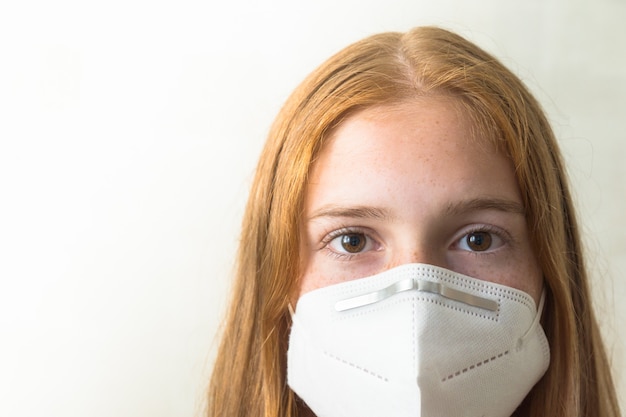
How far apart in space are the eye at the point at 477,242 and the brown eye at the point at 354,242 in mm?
170

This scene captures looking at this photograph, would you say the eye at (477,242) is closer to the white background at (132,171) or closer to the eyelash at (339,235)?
the eyelash at (339,235)

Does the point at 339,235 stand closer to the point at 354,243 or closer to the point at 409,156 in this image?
the point at 354,243

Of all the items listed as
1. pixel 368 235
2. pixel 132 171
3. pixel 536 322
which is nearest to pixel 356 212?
pixel 368 235

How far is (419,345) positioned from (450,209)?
0.78ft

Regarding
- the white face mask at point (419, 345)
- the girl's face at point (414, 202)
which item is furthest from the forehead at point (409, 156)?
the white face mask at point (419, 345)

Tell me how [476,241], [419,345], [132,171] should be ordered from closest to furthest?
[419,345] → [476,241] → [132,171]

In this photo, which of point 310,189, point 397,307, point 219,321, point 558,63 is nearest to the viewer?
point 397,307

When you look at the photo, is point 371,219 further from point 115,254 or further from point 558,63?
point 558,63

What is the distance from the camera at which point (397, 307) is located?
1461 millimetres

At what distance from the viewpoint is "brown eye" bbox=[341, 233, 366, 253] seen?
1.56m

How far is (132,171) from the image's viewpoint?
2.04 metres

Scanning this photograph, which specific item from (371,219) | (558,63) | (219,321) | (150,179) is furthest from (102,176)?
(558,63)

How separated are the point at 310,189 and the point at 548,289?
0.49 metres

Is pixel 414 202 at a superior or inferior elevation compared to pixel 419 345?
superior
